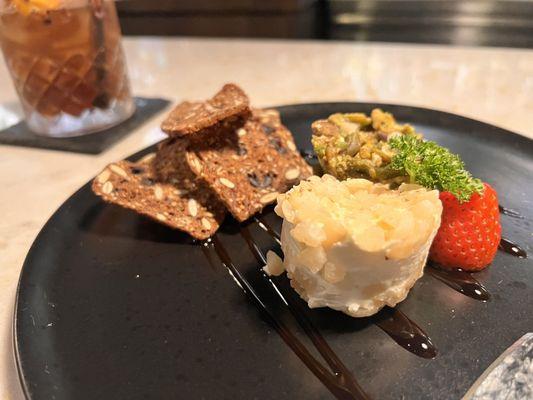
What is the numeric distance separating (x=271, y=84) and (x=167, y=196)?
157 cm

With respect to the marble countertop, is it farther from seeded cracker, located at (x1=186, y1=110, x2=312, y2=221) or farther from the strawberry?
the strawberry

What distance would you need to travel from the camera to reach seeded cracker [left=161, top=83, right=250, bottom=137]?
1461 mm

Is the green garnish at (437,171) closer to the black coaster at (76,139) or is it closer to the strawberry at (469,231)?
the strawberry at (469,231)

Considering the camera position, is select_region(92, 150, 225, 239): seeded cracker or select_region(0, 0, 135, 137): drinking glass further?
select_region(0, 0, 135, 137): drinking glass

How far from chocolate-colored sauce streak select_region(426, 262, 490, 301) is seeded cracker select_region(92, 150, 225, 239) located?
643mm

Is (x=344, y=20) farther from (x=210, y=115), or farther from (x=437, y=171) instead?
(x=437, y=171)

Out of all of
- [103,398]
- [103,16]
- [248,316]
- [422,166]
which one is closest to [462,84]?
[422,166]

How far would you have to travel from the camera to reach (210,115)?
4.88ft

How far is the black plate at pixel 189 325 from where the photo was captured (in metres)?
0.98

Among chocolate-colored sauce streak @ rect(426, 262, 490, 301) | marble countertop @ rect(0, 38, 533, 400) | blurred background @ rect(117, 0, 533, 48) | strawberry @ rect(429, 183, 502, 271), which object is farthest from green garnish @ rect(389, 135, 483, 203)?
blurred background @ rect(117, 0, 533, 48)

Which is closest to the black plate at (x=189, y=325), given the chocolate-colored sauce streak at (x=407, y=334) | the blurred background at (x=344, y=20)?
the chocolate-colored sauce streak at (x=407, y=334)

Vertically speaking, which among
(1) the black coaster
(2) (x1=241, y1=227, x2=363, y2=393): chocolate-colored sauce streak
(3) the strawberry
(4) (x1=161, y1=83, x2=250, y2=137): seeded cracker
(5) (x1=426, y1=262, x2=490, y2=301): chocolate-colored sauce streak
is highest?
(4) (x1=161, y1=83, x2=250, y2=137): seeded cracker

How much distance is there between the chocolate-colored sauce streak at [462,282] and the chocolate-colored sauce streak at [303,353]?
0.41m

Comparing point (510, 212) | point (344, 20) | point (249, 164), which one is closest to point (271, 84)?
point (249, 164)
